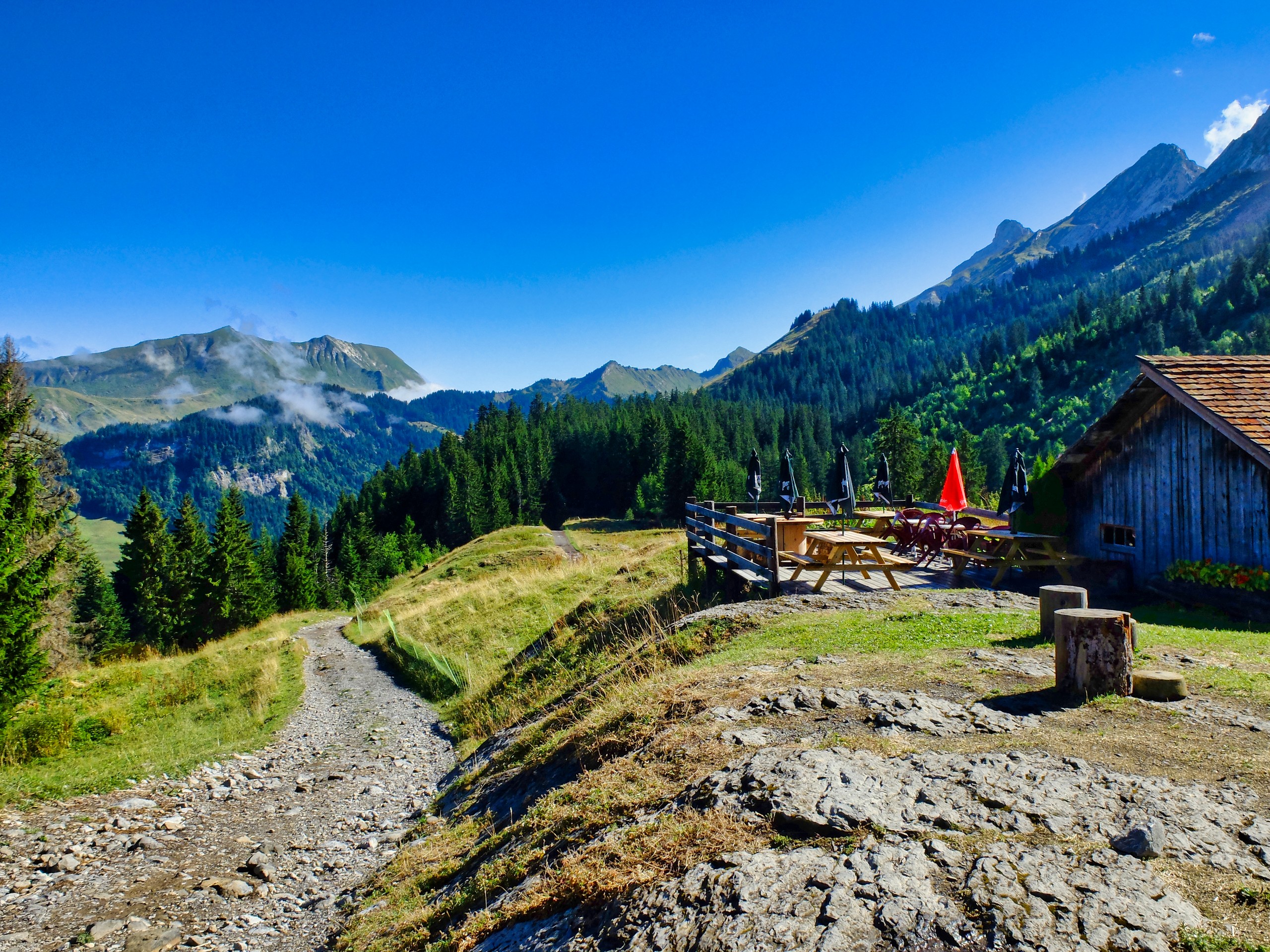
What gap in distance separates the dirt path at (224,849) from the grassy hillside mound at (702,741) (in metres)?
0.97

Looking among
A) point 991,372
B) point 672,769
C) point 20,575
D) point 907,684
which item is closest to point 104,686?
point 20,575

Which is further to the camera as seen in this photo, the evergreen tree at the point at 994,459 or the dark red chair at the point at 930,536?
the evergreen tree at the point at 994,459

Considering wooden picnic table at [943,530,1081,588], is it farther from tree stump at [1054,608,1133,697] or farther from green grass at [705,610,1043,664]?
tree stump at [1054,608,1133,697]

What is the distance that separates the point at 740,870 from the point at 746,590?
10.3 meters

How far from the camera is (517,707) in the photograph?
1302 cm

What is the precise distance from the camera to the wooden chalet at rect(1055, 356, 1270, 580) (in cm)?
1277

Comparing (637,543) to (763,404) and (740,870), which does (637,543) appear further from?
(763,404)

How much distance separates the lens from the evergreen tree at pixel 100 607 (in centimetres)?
4894

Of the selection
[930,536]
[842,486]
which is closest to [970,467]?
[930,536]

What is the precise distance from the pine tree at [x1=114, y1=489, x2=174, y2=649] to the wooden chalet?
161 feet

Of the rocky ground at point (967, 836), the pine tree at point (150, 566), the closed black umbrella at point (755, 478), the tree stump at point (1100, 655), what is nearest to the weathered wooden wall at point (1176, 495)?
the closed black umbrella at point (755, 478)

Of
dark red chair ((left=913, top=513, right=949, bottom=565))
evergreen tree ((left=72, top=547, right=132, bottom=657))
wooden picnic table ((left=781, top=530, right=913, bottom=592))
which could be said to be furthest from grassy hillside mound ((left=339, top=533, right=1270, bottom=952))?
evergreen tree ((left=72, top=547, right=132, bottom=657))

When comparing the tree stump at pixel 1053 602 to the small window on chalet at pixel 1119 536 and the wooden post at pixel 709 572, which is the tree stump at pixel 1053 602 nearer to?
the wooden post at pixel 709 572

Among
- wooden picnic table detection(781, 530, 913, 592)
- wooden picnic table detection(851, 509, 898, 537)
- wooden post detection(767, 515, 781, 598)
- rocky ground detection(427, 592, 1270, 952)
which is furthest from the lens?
wooden picnic table detection(851, 509, 898, 537)
